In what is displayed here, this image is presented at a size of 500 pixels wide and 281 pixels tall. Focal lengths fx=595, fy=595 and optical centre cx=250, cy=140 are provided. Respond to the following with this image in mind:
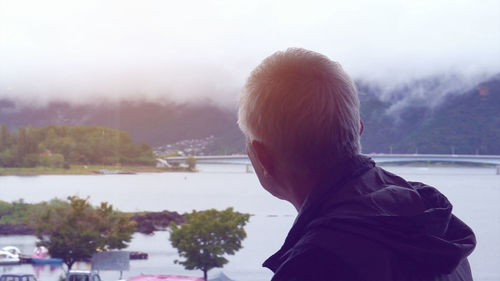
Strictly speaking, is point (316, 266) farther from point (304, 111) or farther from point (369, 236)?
point (304, 111)

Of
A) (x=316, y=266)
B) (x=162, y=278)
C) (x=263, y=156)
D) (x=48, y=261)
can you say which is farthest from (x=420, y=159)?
(x=316, y=266)

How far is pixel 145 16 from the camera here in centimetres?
291

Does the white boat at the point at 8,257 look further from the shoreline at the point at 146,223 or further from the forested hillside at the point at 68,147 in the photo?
the forested hillside at the point at 68,147

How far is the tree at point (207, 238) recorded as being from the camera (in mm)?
2832

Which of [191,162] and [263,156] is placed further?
[191,162]

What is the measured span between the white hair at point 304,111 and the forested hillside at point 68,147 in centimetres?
228

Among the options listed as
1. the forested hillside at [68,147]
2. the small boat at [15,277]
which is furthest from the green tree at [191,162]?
the small boat at [15,277]

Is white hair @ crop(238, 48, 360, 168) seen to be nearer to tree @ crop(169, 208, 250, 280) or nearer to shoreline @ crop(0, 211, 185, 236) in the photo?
tree @ crop(169, 208, 250, 280)

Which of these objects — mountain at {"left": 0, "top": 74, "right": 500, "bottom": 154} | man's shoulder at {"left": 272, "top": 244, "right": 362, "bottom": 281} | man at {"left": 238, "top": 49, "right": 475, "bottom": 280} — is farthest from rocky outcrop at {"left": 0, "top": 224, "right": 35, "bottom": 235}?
man's shoulder at {"left": 272, "top": 244, "right": 362, "bottom": 281}

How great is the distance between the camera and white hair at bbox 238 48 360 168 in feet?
2.41

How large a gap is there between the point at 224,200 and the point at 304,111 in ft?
7.58

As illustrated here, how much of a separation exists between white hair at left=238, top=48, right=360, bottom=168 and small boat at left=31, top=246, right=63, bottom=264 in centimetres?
228

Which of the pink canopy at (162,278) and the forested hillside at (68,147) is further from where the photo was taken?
the forested hillside at (68,147)

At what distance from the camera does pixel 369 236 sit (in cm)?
66
